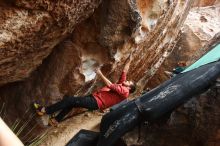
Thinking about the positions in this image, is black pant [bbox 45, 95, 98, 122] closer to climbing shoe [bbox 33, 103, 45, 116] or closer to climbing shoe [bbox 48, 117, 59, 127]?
climbing shoe [bbox 33, 103, 45, 116]

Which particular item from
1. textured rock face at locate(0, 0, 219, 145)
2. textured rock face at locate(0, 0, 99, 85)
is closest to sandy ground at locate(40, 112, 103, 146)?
textured rock face at locate(0, 0, 219, 145)

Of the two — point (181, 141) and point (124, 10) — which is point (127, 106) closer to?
point (181, 141)

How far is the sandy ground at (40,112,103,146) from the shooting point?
641cm

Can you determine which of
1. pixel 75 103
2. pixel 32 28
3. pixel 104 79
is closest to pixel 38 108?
pixel 75 103

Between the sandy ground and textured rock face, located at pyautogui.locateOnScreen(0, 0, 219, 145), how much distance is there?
702mm

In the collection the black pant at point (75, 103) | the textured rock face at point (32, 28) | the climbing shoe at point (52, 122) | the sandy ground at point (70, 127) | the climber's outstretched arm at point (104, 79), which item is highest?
the textured rock face at point (32, 28)

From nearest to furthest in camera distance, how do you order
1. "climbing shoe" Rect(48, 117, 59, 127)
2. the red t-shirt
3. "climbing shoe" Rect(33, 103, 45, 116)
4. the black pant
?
the red t-shirt, the black pant, "climbing shoe" Rect(33, 103, 45, 116), "climbing shoe" Rect(48, 117, 59, 127)

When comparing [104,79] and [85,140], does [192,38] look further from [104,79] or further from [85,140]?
[85,140]

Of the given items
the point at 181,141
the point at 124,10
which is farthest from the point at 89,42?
the point at 181,141

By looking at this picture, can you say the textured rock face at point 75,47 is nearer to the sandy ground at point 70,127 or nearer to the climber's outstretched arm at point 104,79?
the climber's outstretched arm at point 104,79

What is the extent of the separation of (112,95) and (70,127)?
64.1 inches

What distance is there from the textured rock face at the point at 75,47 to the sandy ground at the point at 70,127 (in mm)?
702

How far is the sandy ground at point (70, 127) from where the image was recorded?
6.41 metres

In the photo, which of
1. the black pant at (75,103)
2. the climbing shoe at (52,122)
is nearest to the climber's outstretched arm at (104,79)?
the black pant at (75,103)
